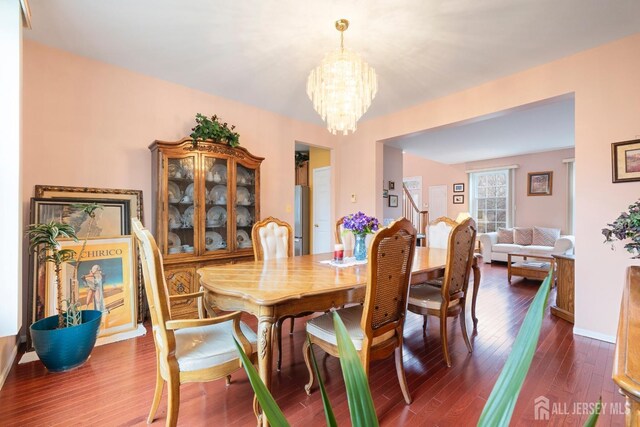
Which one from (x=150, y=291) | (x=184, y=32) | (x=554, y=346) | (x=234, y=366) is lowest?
(x=554, y=346)

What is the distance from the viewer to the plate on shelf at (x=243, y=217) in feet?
11.2

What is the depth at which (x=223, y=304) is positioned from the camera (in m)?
1.64

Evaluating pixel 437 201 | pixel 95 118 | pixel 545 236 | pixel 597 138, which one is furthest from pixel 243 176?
pixel 437 201

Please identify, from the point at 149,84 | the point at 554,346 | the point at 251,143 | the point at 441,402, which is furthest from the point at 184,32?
the point at 554,346

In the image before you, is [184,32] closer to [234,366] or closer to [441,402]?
[234,366]

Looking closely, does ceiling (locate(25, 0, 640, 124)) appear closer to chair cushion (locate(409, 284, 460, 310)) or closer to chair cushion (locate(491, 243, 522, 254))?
chair cushion (locate(409, 284, 460, 310))

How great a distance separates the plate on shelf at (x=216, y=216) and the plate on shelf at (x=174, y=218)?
29 cm

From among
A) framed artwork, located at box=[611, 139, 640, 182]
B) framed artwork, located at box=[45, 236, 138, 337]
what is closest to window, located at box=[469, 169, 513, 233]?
framed artwork, located at box=[611, 139, 640, 182]

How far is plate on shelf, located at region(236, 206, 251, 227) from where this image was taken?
3.42m

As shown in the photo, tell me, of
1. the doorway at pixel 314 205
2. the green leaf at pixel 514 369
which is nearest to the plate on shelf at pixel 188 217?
the doorway at pixel 314 205

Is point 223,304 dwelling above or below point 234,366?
above

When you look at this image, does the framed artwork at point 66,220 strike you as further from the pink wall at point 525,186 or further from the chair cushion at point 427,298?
the pink wall at point 525,186

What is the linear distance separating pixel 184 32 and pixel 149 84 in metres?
1.04

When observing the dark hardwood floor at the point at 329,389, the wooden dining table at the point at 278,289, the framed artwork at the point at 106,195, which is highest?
the framed artwork at the point at 106,195
